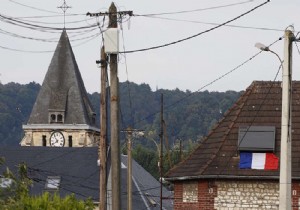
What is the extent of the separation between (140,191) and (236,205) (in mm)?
45152

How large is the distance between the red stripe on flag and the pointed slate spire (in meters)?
72.5

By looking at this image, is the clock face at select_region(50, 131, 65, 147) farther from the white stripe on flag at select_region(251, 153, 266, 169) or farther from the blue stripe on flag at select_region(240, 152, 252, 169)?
the white stripe on flag at select_region(251, 153, 266, 169)

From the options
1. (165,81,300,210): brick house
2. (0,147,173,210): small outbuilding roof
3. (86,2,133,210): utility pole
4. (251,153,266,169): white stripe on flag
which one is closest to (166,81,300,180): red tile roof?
(165,81,300,210): brick house

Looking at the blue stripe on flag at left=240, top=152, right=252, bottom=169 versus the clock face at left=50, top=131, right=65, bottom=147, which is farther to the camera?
the clock face at left=50, top=131, right=65, bottom=147

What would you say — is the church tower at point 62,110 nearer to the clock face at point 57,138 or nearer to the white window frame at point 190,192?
the clock face at point 57,138

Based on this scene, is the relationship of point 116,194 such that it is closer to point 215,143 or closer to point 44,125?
point 215,143

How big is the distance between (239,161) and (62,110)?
7342cm

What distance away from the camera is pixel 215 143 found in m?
49.8

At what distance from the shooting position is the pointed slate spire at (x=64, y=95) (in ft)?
396

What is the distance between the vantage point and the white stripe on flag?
47.5 m

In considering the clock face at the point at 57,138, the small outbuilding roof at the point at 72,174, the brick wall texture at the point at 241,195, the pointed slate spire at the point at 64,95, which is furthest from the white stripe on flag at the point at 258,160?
the pointed slate spire at the point at 64,95

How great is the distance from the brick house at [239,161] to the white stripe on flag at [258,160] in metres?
0.15

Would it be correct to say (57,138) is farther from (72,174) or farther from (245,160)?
(245,160)

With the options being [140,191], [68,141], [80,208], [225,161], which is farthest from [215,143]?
[68,141]
